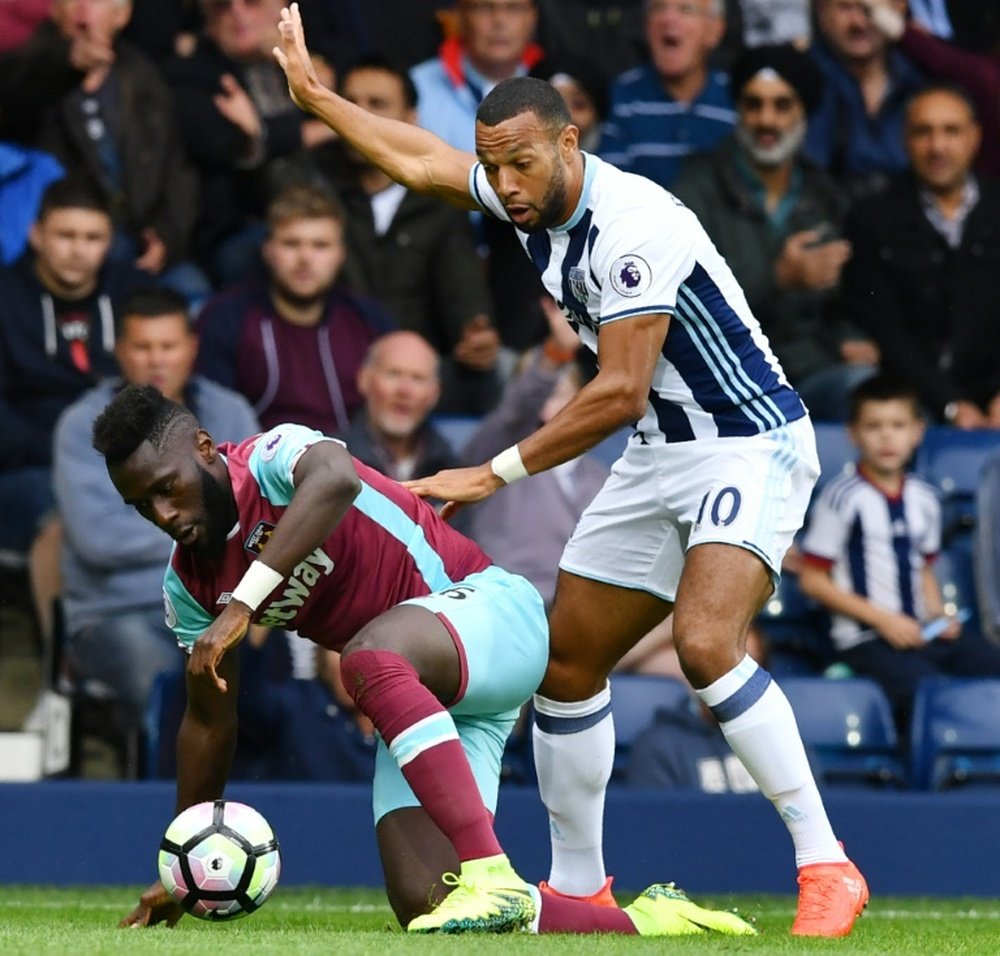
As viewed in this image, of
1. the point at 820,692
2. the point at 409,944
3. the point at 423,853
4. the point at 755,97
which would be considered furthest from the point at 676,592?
the point at 755,97

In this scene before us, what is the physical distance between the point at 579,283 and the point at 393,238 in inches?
153

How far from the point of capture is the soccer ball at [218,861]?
5008 millimetres

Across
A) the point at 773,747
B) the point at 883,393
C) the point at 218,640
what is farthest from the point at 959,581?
the point at 218,640

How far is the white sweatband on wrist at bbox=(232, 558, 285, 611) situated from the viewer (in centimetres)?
485

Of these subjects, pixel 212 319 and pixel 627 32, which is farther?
pixel 627 32

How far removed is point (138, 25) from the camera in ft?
32.7

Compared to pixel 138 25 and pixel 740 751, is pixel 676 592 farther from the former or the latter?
pixel 138 25

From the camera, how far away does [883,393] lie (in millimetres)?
8680

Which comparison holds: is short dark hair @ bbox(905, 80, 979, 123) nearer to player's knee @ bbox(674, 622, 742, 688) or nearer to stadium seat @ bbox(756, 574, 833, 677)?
stadium seat @ bbox(756, 574, 833, 677)

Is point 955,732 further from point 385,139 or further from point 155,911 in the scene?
point 155,911

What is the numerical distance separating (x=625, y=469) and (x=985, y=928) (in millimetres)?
1766

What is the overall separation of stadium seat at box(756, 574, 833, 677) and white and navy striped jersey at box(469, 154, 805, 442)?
300 cm

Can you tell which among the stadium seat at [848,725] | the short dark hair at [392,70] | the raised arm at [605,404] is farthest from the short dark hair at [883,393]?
the raised arm at [605,404]

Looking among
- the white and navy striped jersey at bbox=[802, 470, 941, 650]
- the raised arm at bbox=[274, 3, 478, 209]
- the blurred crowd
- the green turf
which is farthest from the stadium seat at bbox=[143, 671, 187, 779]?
the white and navy striped jersey at bbox=[802, 470, 941, 650]
